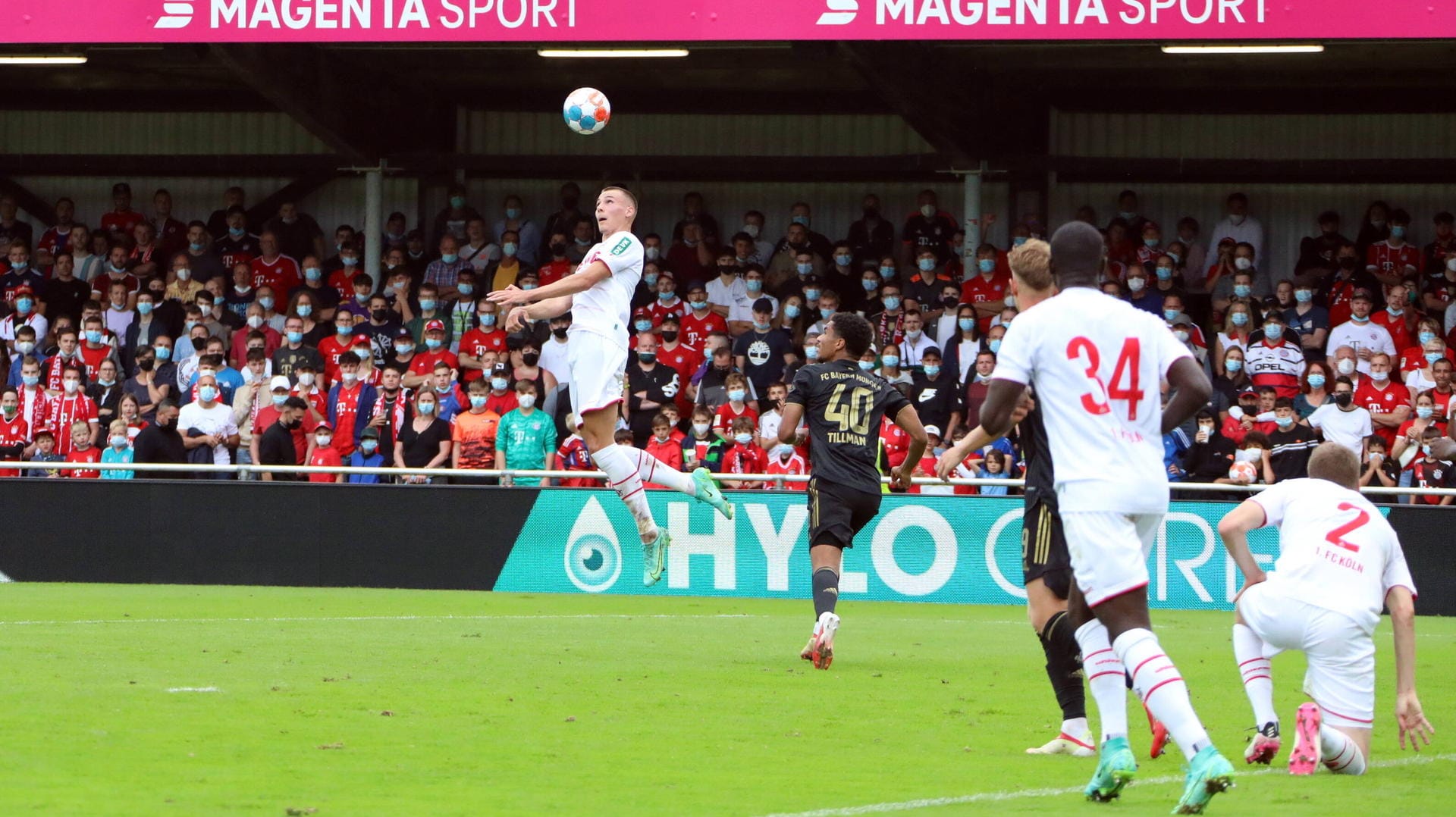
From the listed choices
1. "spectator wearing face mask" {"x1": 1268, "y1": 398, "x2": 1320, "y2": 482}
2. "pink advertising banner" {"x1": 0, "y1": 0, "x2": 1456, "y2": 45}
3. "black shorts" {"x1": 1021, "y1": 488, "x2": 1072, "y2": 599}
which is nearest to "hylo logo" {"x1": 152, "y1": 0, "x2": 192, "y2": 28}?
"pink advertising banner" {"x1": 0, "y1": 0, "x2": 1456, "y2": 45}

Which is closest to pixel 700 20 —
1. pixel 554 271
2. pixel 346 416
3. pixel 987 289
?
pixel 554 271

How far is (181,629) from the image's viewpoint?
12.8 metres

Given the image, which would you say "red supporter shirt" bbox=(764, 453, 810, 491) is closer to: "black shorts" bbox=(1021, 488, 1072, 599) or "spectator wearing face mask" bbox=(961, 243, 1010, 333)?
"spectator wearing face mask" bbox=(961, 243, 1010, 333)

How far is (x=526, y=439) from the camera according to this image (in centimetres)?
1986

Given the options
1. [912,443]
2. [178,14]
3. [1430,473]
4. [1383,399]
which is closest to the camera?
[912,443]

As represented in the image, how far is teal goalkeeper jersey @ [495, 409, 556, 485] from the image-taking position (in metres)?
19.8

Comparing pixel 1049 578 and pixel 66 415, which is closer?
pixel 1049 578

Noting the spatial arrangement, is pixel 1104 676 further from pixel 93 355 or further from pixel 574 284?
pixel 93 355

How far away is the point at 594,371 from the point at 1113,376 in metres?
5.86

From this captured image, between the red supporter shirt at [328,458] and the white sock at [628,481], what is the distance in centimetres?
803

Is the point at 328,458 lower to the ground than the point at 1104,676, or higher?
higher

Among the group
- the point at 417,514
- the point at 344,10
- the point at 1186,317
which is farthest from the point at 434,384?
the point at 1186,317

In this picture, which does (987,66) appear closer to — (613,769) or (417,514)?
(417,514)

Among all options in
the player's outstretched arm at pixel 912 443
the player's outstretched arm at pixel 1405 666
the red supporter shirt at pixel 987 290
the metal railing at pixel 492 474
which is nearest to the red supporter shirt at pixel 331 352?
the metal railing at pixel 492 474
